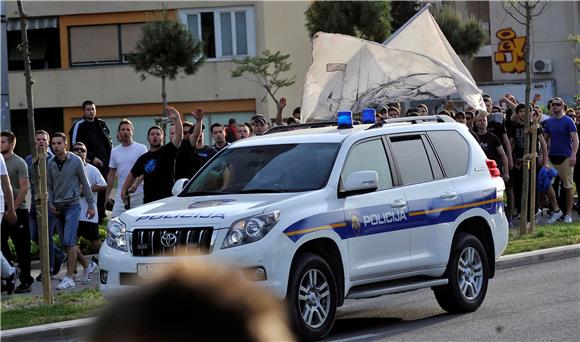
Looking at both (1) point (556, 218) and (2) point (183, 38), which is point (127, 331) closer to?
(1) point (556, 218)

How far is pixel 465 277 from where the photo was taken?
11719 millimetres

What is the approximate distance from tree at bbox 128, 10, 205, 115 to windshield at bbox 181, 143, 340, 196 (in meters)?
22.5

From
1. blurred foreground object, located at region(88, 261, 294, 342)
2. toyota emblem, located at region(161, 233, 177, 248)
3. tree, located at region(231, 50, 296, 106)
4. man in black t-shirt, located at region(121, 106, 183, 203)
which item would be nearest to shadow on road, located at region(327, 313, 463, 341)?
toyota emblem, located at region(161, 233, 177, 248)

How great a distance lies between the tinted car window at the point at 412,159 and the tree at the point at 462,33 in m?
30.0

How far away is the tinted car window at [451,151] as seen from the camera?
1193 cm

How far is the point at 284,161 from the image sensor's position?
1110cm

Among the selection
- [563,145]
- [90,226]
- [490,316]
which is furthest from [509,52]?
[490,316]

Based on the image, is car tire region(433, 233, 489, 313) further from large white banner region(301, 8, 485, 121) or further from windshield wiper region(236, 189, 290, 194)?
large white banner region(301, 8, 485, 121)

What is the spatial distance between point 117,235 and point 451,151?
11.7ft

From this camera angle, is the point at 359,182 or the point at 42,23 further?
the point at 42,23

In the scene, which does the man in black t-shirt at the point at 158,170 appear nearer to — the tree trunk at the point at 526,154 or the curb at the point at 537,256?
the curb at the point at 537,256

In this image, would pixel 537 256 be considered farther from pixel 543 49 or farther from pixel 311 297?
pixel 543 49

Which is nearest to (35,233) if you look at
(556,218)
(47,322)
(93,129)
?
(93,129)

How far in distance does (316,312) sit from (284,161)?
1.63 m
